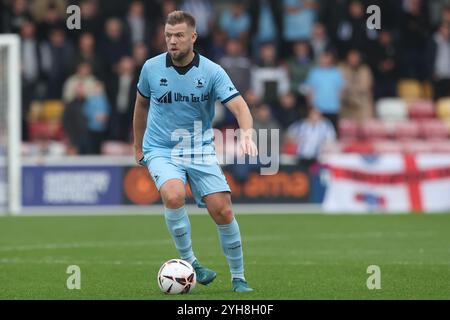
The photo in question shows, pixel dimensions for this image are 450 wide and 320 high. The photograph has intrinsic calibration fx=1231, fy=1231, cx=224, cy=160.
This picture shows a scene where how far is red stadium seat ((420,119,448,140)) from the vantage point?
2470cm

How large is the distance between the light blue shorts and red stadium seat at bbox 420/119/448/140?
1450cm

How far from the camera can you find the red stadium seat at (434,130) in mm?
24703


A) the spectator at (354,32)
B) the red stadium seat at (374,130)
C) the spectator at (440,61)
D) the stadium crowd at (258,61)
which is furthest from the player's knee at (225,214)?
the spectator at (440,61)

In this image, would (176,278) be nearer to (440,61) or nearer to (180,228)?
→ (180,228)

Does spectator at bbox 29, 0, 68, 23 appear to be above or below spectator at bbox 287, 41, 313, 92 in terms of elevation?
above

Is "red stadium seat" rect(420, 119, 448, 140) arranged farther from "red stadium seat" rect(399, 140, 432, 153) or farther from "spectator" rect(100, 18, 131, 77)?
"spectator" rect(100, 18, 131, 77)

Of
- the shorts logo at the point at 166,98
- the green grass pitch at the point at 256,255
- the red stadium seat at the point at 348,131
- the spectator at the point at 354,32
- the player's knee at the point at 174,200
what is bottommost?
the green grass pitch at the point at 256,255

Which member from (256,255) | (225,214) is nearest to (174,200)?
(225,214)

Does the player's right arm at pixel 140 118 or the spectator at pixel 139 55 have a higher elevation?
the spectator at pixel 139 55

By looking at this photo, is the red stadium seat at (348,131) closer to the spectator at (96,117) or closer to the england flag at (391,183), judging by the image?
the england flag at (391,183)

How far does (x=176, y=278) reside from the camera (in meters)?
10.6

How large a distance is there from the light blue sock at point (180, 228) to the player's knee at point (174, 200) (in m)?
0.05

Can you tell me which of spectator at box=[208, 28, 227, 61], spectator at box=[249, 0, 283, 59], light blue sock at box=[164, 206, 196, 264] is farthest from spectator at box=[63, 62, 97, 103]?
light blue sock at box=[164, 206, 196, 264]
